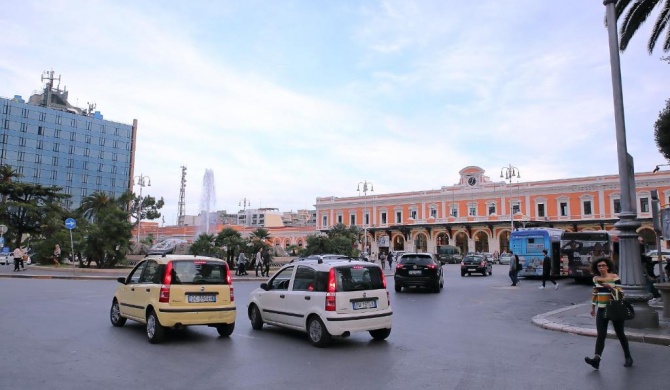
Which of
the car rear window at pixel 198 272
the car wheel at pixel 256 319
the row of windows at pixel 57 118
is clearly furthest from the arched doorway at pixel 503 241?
the row of windows at pixel 57 118

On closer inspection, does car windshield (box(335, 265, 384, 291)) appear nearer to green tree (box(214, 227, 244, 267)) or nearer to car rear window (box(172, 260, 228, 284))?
car rear window (box(172, 260, 228, 284))

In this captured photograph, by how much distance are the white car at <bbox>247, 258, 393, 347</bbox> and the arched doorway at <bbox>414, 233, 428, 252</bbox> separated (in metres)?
70.7

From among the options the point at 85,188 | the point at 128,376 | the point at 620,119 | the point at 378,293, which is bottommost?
the point at 128,376

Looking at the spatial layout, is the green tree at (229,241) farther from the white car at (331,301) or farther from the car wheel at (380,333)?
the car wheel at (380,333)

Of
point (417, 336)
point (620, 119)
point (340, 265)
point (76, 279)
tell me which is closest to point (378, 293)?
point (340, 265)

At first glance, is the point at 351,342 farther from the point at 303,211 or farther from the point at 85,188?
the point at 303,211

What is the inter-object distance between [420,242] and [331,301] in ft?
239

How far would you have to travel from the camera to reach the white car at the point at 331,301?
8.88 m

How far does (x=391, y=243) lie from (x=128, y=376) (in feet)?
255

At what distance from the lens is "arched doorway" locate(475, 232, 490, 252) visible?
244 ft

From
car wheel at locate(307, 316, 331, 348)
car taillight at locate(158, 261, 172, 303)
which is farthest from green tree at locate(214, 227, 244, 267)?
car wheel at locate(307, 316, 331, 348)

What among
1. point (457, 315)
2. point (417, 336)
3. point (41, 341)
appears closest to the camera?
point (41, 341)

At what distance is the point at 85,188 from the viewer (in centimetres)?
9719

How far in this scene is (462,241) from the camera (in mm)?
76750
